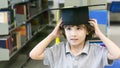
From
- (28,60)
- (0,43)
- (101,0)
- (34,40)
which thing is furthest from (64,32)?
(34,40)

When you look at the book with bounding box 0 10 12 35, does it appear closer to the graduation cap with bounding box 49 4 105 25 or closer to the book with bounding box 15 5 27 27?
the book with bounding box 15 5 27 27

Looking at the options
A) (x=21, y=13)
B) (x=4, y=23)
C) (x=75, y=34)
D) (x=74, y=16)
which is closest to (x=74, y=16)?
(x=74, y=16)

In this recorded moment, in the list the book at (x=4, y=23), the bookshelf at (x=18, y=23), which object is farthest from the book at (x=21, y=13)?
the book at (x=4, y=23)

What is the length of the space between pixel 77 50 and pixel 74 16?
0.20 metres

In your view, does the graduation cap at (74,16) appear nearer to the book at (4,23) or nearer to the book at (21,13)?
the book at (4,23)

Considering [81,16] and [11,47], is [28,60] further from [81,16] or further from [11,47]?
[81,16]

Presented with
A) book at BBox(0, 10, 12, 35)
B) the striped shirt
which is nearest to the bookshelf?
book at BBox(0, 10, 12, 35)

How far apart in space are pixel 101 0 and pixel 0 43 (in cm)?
152

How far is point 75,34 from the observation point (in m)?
1.47

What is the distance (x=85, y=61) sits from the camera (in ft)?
4.86

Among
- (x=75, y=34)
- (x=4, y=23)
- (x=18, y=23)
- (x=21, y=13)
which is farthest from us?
(x=21, y=13)

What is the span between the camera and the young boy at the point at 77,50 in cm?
149

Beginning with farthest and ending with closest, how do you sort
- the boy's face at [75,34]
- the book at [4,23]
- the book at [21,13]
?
1. the book at [21,13]
2. the book at [4,23]
3. the boy's face at [75,34]

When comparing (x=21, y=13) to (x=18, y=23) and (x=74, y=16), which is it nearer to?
(x=18, y=23)
